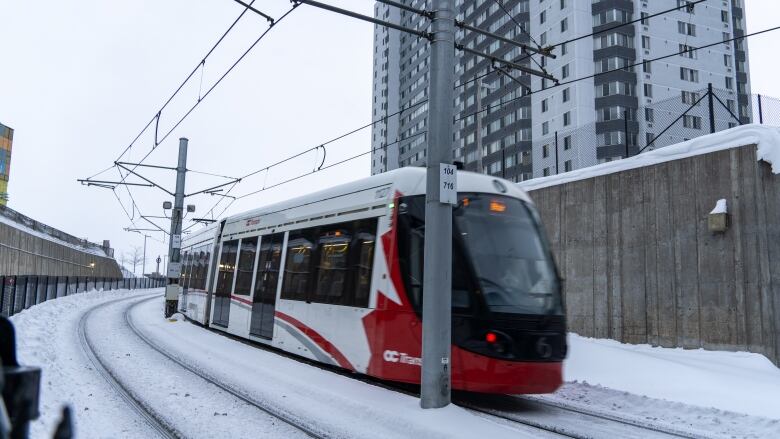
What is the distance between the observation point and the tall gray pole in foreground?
7418 mm

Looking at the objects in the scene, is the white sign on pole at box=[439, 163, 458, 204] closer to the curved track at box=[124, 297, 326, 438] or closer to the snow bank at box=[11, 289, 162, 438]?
the curved track at box=[124, 297, 326, 438]

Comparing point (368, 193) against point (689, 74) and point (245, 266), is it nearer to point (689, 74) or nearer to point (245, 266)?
point (245, 266)

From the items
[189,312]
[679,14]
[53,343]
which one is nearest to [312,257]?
[53,343]

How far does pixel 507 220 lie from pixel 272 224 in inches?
248

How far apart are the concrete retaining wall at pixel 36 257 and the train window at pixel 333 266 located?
24.1 metres

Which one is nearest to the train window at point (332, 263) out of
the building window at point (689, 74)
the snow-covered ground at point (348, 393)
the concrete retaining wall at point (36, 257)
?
the snow-covered ground at point (348, 393)

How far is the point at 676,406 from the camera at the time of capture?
25.3 feet

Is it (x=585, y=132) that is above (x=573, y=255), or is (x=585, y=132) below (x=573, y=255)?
above

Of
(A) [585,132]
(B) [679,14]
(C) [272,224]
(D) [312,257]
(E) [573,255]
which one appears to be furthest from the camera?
(B) [679,14]

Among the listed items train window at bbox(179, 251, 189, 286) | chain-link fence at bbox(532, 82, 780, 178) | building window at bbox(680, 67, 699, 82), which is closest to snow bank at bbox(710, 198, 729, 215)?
chain-link fence at bbox(532, 82, 780, 178)

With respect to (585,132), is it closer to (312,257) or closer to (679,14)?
(312,257)

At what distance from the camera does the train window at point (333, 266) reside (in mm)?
9641

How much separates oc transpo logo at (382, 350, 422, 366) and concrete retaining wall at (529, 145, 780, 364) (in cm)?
605

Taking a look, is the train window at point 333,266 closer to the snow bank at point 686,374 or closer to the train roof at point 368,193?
the train roof at point 368,193
